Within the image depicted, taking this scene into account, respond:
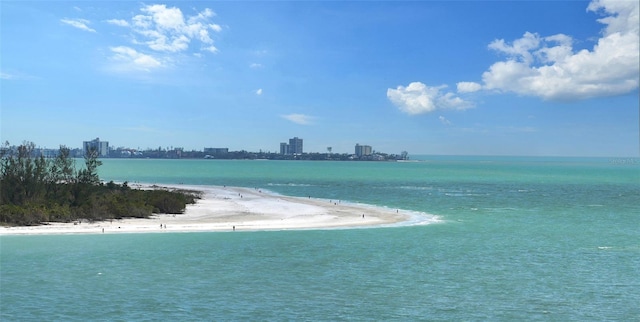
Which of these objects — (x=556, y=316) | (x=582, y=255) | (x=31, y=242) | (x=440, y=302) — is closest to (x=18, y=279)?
(x=31, y=242)

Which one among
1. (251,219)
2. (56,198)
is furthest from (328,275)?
(56,198)

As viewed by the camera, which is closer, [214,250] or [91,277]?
[91,277]

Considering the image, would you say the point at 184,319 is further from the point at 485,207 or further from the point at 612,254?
the point at 485,207

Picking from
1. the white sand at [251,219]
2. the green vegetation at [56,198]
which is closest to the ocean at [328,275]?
the white sand at [251,219]

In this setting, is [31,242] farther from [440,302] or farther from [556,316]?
[556,316]

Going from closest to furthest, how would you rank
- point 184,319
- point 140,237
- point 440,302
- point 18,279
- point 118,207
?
point 184,319 → point 440,302 → point 18,279 → point 140,237 → point 118,207

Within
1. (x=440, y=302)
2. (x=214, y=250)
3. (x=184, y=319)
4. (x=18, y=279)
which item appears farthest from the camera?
(x=214, y=250)
